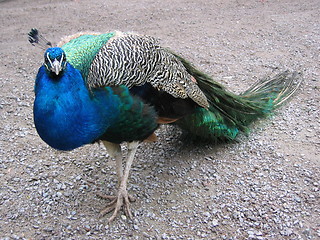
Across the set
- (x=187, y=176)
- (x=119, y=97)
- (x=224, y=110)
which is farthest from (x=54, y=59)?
(x=224, y=110)

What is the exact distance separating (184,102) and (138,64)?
0.51m

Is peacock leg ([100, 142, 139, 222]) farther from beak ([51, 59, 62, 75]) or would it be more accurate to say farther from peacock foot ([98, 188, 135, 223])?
beak ([51, 59, 62, 75])

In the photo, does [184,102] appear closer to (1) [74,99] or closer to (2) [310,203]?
(1) [74,99]

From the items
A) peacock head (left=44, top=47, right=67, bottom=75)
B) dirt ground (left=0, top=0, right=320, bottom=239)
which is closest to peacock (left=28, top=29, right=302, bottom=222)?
peacock head (left=44, top=47, right=67, bottom=75)

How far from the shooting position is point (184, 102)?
268cm

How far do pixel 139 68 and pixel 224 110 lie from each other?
112cm

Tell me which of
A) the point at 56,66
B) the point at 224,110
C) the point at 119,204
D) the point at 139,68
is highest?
the point at 56,66

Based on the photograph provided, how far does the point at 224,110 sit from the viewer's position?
10.4 feet

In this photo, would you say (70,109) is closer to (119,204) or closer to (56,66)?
(56,66)

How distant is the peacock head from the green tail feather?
1.26 m

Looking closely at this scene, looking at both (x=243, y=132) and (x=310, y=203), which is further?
(x=243, y=132)

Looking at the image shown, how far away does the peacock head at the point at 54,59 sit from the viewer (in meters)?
1.89

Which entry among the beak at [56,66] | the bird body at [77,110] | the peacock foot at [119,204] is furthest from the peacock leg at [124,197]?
the beak at [56,66]

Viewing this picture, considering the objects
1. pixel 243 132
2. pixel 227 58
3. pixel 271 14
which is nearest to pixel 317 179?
pixel 243 132
